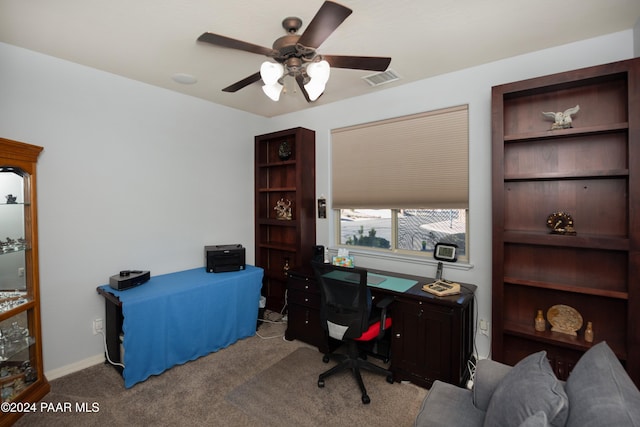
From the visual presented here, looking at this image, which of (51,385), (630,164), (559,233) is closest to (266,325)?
(51,385)

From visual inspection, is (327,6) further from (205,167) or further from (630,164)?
(205,167)

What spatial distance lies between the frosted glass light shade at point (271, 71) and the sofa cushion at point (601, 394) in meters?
2.05

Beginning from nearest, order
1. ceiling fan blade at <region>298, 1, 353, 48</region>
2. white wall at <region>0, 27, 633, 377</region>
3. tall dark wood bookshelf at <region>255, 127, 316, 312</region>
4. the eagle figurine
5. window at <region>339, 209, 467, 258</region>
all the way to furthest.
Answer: ceiling fan blade at <region>298, 1, 353, 48</region>
the eagle figurine
white wall at <region>0, 27, 633, 377</region>
window at <region>339, 209, 467, 258</region>
tall dark wood bookshelf at <region>255, 127, 316, 312</region>

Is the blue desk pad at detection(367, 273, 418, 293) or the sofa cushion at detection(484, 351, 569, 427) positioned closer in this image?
the sofa cushion at detection(484, 351, 569, 427)

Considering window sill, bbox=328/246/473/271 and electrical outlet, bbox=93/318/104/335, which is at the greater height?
window sill, bbox=328/246/473/271

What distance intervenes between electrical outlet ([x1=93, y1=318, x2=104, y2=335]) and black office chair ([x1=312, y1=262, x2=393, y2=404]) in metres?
2.07

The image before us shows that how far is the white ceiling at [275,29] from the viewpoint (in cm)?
182

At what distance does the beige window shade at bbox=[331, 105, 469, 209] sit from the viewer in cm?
278

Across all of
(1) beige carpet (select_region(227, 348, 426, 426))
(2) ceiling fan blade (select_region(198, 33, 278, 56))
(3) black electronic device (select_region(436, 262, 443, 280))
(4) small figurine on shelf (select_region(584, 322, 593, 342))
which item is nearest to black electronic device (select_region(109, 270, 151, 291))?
(1) beige carpet (select_region(227, 348, 426, 426))

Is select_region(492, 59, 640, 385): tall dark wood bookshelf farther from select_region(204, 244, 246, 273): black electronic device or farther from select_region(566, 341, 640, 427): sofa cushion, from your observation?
select_region(204, 244, 246, 273): black electronic device

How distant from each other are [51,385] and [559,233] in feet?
13.5

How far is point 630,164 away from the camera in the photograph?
1.88 metres

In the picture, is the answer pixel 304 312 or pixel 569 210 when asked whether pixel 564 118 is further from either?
pixel 304 312

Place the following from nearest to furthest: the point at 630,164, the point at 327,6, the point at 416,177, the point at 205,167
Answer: the point at 327,6 < the point at 630,164 < the point at 416,177 < the point at 205,167
